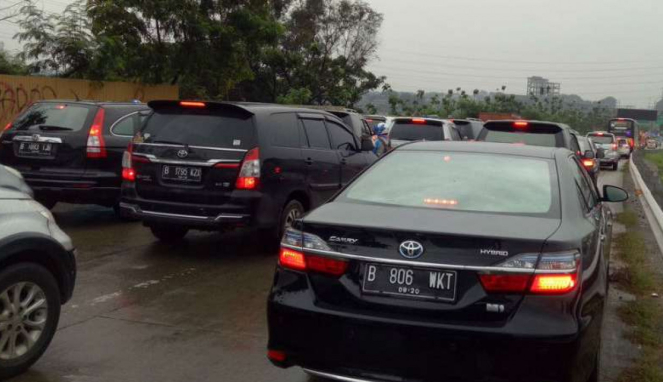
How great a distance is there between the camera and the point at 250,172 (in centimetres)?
828

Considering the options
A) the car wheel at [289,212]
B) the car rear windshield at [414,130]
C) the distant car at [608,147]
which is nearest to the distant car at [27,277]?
the car wheel at [289,212]

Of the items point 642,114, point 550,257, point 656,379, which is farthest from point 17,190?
point 642,114

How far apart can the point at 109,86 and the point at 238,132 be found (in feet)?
44.9

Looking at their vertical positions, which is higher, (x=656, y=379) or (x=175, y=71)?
(x=175, y=71)

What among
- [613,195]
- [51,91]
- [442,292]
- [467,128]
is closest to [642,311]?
[613,195]

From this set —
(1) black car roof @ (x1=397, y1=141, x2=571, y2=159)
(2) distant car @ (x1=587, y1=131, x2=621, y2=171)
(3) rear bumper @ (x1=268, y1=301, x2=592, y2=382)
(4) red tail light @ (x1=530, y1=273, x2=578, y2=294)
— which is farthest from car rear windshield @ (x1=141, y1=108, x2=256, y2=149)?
(2) distant car @ (x1=587, y1=131, x2=621, y2=171)

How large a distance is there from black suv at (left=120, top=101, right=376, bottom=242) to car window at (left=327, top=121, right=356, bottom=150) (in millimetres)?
1081

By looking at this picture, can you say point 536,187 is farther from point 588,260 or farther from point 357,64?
point 357,64

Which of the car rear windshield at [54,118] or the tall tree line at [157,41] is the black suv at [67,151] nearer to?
the car rear windshield at [54,118]

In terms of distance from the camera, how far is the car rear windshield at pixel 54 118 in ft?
34.0

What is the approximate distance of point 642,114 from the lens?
4264 inches

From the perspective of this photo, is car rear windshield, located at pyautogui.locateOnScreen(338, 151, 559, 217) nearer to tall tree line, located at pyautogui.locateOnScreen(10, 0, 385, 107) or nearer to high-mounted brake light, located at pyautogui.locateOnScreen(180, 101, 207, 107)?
high-mounted brake light, located at pyautogui.locateOnScreen(180, 101, 207, 107)

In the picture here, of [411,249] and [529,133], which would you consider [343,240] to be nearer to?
[411,249]

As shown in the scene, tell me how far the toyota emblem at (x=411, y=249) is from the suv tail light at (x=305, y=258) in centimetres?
30
